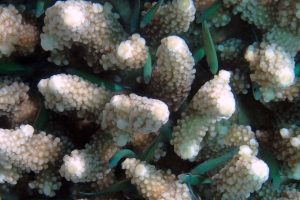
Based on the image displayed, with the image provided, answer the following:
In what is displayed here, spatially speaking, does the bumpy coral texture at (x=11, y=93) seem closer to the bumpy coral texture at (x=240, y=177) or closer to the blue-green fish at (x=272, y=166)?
the bumpy coral texture at (x=240, y=177)

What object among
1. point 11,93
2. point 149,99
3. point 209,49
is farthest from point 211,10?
point 11,93

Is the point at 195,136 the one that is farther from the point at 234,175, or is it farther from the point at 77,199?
the point at 77,199

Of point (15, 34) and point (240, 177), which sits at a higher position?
point (15, 34)

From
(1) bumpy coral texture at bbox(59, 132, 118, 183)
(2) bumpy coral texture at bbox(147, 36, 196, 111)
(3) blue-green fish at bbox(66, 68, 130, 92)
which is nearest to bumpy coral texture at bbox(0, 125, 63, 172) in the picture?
(1) bumpy coral texture at bbox(59, 132, 118, 183)

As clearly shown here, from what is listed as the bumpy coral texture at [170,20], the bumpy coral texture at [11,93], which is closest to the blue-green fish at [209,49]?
the bumpy coral texture at [170,20]

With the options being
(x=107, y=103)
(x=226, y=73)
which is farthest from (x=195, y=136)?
(x=107, y=103)

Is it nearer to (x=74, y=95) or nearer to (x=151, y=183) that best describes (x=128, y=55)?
(x=74, y=95)

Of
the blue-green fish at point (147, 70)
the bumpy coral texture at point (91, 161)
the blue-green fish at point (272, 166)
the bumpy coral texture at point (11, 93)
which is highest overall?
the blue-green fish at point (147, 70)

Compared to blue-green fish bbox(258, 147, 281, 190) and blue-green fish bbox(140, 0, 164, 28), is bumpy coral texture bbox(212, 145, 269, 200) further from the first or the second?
blue-green fish bbox(140, 0, 164, 28)

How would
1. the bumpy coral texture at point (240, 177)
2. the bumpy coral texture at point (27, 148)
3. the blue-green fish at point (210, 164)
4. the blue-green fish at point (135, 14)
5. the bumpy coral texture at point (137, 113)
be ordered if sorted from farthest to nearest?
the blue-green fish at point (135, 14) < the blue-green fish at point (210, 164) < the bumpy coral texture at point (27, 148) < the bumpy coral texture at point (240, 177) < the bumpy coral texture at point (137, 113)
